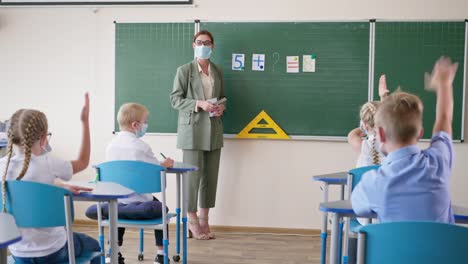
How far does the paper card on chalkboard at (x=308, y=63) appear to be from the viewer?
530 cm

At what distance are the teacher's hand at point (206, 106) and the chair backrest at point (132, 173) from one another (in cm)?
159

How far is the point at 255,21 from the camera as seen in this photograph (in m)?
5.34

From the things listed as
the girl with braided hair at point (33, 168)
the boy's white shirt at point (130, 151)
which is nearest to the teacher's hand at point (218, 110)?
the boy's white shirt at point (130, 151)

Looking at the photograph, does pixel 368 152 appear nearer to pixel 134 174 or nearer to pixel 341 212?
pixel 341 212

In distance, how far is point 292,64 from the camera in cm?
533

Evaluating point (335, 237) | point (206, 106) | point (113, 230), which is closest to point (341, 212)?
point (335, 237)

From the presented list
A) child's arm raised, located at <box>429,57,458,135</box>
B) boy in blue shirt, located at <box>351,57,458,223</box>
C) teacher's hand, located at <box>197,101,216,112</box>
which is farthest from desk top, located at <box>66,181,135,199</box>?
teacher's hand, located at <box>197,101,216,112</box>

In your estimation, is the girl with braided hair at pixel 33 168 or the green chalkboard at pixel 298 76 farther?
the green chalkboard at pixel 298 76

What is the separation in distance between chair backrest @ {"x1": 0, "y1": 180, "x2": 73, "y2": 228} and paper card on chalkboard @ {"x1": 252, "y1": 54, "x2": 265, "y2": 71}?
319 centimetres

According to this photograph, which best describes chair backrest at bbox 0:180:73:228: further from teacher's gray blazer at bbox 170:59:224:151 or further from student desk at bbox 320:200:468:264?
teacher's gray blazer at bbox 170:59:224:151

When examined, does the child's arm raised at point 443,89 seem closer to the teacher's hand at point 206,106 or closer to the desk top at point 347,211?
the desk top at point 347,211

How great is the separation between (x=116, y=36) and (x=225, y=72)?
1.10 metres

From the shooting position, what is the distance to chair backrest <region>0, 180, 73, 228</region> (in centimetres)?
239

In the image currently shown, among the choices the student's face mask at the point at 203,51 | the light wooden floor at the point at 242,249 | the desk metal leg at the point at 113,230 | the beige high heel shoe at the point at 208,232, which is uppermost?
the student's face mask at the point at 203,51
